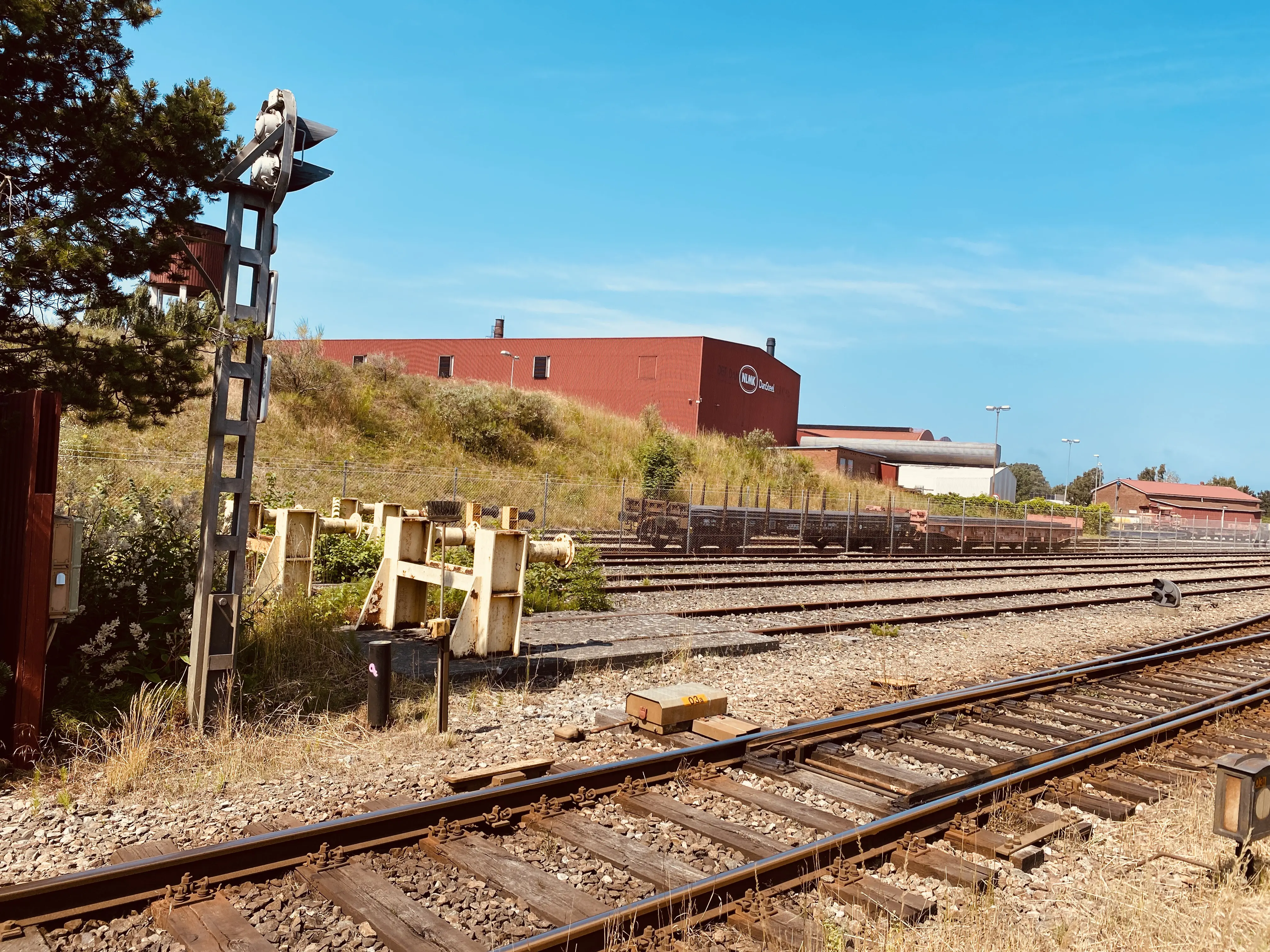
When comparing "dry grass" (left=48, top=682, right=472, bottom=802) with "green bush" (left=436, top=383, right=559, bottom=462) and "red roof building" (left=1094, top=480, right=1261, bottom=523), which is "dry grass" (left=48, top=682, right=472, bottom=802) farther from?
"red roof building" (left=1094, top=480, right=1261, bottom=523)

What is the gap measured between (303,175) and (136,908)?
5.16 m

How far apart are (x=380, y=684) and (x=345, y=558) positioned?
24.8 feet

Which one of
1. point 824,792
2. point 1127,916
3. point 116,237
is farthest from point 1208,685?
point 116,237

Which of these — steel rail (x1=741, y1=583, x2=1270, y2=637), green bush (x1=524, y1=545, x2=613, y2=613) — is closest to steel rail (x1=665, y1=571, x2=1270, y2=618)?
steel rail (x1=741, y1=583, x2=1270, y2=637)

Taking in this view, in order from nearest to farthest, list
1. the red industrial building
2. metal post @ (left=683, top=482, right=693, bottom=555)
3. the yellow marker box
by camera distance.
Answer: the yellow marker box → metal post @ (left=683, top=482, right=693, bottom=555) → the red industrial building

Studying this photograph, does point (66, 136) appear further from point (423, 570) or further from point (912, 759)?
point (912, 759)

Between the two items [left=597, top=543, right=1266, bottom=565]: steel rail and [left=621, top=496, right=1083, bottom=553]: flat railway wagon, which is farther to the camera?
[left=621, top=496, right=1083, bottom=553]: flat railway wagon

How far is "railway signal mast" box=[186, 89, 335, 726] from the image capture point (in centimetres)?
659

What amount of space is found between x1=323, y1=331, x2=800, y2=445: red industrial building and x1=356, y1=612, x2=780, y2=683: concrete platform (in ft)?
123

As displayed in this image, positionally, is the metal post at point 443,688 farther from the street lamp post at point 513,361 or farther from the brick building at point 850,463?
the street lamp post at point 513,361

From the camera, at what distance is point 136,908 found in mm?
3977

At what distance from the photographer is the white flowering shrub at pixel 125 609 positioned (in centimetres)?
661

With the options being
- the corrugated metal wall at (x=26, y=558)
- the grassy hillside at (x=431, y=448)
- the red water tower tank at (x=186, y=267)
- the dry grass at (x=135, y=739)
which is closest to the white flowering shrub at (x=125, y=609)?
the dry grass at (x=135, y=739)

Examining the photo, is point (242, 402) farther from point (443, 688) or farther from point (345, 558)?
point (345, 558)
